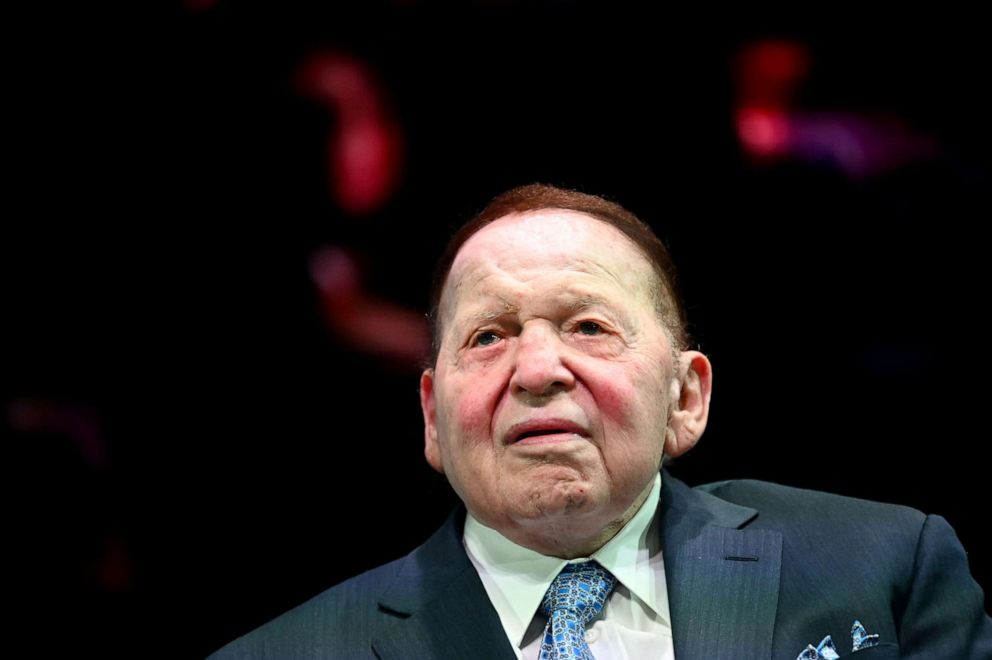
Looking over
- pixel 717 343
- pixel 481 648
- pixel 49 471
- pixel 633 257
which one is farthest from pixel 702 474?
pixel 49 471

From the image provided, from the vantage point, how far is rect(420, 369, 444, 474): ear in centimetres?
271

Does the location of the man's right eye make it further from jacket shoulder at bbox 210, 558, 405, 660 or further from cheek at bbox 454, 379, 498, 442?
jacket shoulder at bbox 210, 558, 405, 660

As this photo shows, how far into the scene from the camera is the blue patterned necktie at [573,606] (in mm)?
2344

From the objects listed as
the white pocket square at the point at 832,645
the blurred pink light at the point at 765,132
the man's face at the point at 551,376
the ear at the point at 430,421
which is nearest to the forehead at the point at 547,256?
the man's face at the point at 551,376

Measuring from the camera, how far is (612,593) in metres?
2.47

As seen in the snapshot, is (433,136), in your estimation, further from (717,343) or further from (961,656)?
(961,656)

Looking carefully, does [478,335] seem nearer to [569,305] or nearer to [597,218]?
[569,305]

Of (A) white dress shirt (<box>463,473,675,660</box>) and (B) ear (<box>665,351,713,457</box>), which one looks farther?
(B) ear (<box>665,351,713,457</box>)

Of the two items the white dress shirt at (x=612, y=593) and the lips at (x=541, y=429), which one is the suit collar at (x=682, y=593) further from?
the lips at (x=541, y=429)

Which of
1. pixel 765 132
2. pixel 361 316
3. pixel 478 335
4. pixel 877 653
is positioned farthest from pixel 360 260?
pixel 877 653

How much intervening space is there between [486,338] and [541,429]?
26cm

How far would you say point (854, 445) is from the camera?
303cm

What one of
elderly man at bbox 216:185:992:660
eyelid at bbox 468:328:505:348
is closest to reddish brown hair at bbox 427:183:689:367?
elderly man at bbox 216:185:992:660

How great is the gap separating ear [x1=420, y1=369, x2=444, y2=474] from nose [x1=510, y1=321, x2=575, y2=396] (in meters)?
0.35
